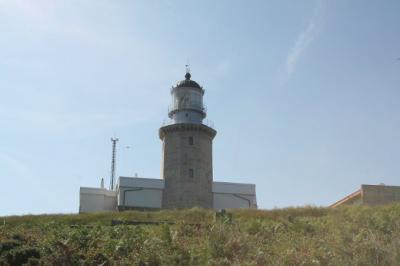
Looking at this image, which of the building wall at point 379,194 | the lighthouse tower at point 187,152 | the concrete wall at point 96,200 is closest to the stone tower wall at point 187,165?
the lighthouse tower at point 187,152

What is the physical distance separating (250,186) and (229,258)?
33966 millimetres

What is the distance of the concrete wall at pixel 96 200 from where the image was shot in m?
42.5

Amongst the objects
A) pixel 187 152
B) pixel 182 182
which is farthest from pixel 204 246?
pixel 187 152

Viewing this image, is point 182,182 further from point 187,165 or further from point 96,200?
point 96,200

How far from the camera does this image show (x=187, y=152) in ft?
145

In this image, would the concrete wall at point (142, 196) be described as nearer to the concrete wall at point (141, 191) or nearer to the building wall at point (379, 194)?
the concrete wall at point (141, 191)

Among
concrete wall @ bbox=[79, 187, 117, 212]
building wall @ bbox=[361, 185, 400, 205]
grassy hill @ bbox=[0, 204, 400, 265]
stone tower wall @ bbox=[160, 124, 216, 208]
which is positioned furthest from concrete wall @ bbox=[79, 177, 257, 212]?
grassy hill @ bbox=[0, 204, 400, 265]

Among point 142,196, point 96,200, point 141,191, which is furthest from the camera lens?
point 96,200

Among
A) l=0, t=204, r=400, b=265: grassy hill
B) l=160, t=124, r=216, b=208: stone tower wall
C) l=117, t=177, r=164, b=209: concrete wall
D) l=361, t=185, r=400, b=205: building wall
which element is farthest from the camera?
l=160, t=124, r=216, b=208: stone tower wall

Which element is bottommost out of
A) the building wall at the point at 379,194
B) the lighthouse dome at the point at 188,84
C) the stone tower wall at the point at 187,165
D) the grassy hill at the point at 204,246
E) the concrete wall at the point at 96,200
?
the grassy hill at the point at 204,246

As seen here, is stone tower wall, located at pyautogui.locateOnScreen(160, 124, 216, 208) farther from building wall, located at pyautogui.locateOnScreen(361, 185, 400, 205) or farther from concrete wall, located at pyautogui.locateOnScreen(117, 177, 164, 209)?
building wall, located at pyautogui.locateOnScreen(361, 185, 400, 205)

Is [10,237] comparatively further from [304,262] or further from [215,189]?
[215,189]

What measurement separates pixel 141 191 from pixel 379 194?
17.3 metres

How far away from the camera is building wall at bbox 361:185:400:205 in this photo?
32750mm
